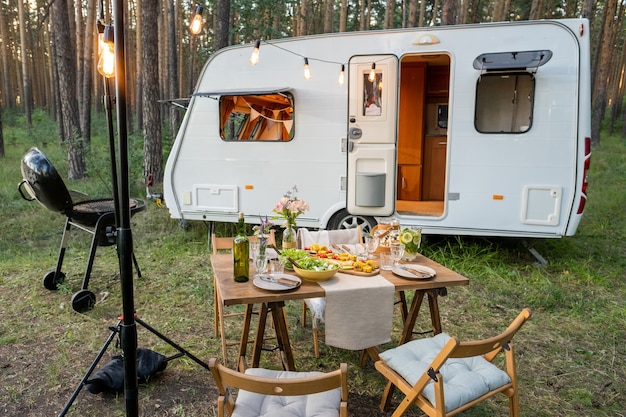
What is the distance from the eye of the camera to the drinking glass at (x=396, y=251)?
2.72m

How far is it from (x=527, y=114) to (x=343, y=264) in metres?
3.76

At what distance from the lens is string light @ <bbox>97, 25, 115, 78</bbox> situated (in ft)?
4.88

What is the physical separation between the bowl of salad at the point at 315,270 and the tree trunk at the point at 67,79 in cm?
815

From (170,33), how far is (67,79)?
5.31 meters

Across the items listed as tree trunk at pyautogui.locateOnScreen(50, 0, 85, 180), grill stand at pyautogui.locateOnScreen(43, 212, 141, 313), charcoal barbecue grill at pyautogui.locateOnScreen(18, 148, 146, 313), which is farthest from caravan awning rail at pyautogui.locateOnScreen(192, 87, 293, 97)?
tree trunk at pyautogui.locateOnScreen(50, 0, 85, 180)

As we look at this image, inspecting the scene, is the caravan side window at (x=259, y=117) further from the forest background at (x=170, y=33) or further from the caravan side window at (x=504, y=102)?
the caravan side window at (x=504, y=102)

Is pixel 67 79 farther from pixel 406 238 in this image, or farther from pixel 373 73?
pixel 406 238

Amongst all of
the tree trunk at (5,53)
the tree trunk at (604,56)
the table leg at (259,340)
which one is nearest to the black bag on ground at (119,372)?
the table leg at (259,340)

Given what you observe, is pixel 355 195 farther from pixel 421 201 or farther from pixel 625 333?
pixel 625 333

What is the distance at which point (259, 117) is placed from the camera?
5.83 meters

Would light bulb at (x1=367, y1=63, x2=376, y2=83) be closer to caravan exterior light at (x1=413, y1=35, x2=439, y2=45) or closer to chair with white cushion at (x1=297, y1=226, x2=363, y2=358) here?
caravan exterior light at (x1=413, y1=35, x2=439, y2=45)

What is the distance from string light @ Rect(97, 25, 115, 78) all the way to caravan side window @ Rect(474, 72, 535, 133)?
4.51m

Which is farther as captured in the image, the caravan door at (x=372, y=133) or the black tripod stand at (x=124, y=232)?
the caravan door at (x=372, y=133)

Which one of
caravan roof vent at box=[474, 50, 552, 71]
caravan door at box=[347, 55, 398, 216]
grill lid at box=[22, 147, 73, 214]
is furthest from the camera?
caravan door at box=[347, 55, 398, 216]
